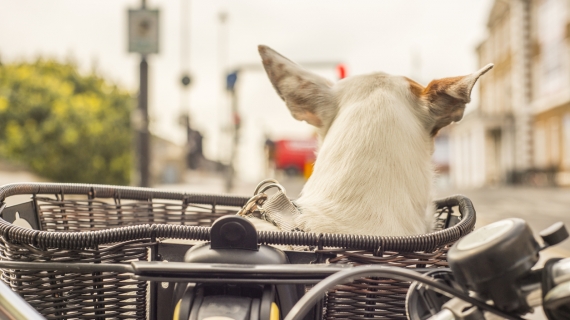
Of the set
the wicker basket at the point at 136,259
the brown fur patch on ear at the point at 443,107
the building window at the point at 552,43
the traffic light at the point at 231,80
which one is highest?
the building window at the point at 552,43

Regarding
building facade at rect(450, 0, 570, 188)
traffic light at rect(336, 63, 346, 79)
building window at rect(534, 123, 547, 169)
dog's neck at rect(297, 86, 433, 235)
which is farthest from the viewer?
building window at rect(534, 123, 547, 169)

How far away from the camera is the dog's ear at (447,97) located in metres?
1.58

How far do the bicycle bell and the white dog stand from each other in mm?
666

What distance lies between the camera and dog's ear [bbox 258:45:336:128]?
6.22 ft

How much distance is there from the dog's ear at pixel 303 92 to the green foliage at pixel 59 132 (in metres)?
Answer: 30.8

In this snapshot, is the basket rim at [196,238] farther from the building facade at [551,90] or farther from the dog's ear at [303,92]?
the building facade at [551,90]

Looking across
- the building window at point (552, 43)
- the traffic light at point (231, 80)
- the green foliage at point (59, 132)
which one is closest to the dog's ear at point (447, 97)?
the traffic light at point (231, 80)

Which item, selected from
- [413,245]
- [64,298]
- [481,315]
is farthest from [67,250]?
[481,315]

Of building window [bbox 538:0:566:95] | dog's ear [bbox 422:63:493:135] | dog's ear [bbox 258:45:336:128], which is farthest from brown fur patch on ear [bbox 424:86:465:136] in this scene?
building window [bbox 538:0:566:95]

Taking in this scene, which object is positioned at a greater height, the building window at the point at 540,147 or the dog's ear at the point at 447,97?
the dog's ear at the point at 447,97

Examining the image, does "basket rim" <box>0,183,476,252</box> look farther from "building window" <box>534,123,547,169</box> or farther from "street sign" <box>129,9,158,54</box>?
"building window" <box>534,123,547,169</box>

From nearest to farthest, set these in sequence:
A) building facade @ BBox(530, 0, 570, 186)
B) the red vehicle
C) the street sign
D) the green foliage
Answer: the street sign, building facade @ BBox(530, 0, 570, 186), the green foliage, the red vehicle

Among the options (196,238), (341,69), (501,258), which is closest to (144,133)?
(341,69)

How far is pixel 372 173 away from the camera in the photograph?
1.64 m
